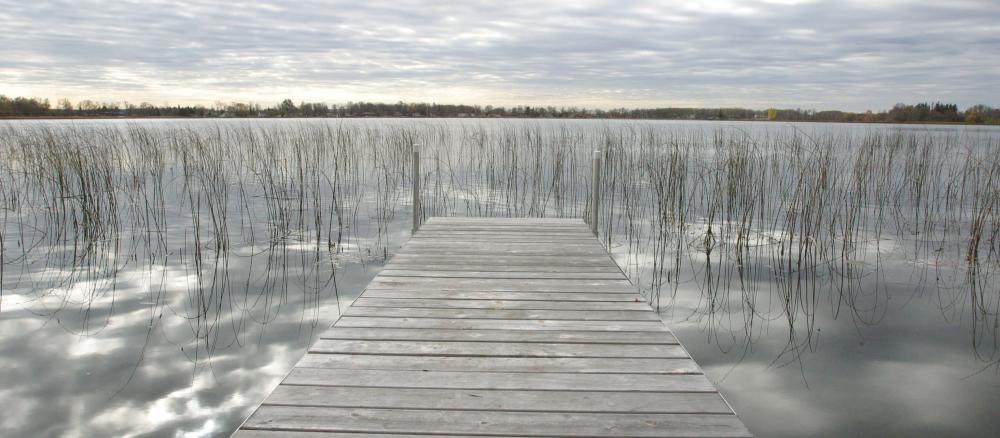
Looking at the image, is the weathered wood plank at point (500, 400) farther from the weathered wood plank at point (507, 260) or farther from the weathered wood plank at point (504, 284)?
the weathered wood plank at point (507, 260)

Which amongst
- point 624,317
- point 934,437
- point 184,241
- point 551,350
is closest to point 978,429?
point 934,437

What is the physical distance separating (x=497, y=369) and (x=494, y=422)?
38cm

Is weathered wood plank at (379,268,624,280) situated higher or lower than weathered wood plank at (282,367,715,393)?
higher

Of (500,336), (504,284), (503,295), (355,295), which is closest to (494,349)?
(500,336)

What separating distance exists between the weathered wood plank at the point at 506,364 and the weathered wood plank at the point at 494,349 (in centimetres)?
4

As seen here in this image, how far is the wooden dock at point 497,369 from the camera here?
1.72 meters

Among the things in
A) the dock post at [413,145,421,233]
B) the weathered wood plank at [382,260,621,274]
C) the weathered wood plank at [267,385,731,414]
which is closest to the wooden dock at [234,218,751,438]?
the weathered wood plank at [267,385,731,414]

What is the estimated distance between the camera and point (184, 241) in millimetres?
6078

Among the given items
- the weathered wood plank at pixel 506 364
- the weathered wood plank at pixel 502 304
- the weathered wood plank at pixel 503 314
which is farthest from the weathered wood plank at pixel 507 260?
the weathered wood plank at pixel 506 364

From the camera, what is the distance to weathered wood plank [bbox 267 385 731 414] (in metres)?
1.81

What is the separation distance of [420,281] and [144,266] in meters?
3.00

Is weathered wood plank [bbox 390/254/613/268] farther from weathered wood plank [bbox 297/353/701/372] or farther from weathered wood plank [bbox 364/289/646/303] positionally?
weathered wood plank [bbox 297/353/701/372]

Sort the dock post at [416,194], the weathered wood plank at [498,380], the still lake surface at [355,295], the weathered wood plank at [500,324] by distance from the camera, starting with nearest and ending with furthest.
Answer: the weathered wood plank at [498,380] < the weathered wood plank at [500,324] < the still lake surface at [355,295] < the dock post at [416,194]

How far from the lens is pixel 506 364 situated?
215 centimetres
